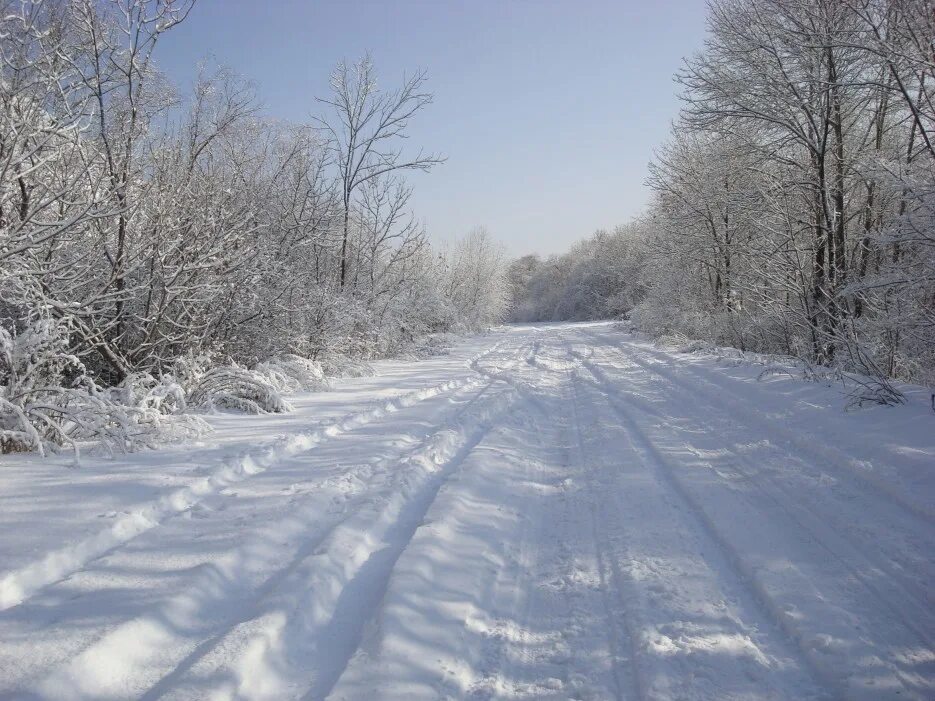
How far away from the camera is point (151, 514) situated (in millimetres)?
3537

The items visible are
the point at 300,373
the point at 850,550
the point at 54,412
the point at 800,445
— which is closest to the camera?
the point at 850,550

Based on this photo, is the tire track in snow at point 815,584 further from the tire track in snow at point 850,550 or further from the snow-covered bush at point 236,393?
the snow-covered bush at point 236,393

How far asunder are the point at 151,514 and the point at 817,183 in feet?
42.3

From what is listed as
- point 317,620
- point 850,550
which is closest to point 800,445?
point 850,550

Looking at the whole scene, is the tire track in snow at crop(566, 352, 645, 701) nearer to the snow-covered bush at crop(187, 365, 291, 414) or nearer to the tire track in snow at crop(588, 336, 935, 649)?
the tire track in snow at crop(588, 336, 935, 649)

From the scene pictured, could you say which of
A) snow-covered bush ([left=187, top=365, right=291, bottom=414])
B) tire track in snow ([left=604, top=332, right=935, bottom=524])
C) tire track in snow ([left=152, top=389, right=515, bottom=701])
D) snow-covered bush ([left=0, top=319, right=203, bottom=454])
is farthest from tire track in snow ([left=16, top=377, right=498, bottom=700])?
tire track in snow ([left=604, top=332, right=935, bottom=524])

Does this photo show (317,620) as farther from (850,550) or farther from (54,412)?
(54,412)

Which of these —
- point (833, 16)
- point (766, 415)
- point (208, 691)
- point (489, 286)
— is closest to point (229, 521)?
point (208, 691)

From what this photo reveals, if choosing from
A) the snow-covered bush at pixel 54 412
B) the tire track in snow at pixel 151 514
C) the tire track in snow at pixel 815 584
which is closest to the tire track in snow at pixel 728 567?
the tire track in snow at pixel 815 584

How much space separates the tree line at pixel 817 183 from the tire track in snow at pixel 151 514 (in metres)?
6.90

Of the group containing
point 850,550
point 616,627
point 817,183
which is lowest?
point 616,627

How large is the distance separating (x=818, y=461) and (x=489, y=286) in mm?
42163

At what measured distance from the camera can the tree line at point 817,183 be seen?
602cm

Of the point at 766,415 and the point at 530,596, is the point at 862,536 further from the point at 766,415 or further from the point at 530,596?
the point at 766,415
